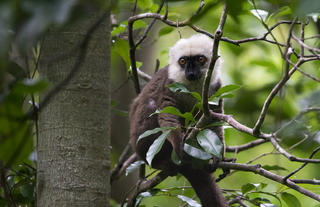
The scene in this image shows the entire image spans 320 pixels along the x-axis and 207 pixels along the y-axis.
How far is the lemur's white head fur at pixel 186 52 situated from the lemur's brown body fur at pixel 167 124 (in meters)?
0.09

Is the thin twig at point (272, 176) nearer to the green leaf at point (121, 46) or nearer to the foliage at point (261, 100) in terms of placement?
the foliage at point (261, 100)

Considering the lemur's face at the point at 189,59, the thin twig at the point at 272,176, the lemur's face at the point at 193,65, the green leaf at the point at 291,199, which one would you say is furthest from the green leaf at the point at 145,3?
the green leaf at the point at 291,199

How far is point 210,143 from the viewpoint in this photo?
2736 mm

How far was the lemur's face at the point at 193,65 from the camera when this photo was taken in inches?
191

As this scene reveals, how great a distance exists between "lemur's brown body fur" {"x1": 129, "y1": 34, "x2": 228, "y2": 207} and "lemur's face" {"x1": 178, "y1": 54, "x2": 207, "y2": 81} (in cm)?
20

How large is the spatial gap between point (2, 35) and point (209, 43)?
4.51 metres

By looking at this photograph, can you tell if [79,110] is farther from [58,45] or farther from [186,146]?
[186,146]

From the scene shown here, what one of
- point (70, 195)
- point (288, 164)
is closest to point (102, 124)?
point (70, 195)

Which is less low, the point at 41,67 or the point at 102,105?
the point at 41,67

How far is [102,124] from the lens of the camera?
9.93 feet

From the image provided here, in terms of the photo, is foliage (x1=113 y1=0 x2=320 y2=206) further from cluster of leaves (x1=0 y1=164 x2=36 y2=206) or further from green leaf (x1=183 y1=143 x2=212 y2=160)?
cluster of leaves (x1=0 y1=164 x2=36 y2=206)

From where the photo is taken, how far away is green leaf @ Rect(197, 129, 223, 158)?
2687mm

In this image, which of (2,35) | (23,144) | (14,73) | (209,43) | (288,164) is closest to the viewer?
(2,35)

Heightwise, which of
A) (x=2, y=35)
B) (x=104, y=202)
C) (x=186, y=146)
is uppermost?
(x=2, y=35)
